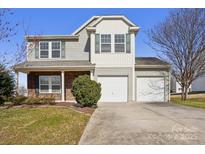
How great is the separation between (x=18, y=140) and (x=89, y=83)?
8.82m

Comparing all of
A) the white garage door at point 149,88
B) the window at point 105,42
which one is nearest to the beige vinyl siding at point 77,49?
the window at point 105,42

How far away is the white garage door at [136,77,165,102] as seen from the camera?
25688mm

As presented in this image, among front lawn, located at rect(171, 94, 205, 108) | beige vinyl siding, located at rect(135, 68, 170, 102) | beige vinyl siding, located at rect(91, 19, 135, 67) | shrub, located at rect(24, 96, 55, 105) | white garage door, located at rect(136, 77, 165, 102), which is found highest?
beige vinyl siding, located at rect(91, 19, 135, 67)

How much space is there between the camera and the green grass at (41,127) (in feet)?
31.4

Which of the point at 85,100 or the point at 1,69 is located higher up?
the point at 1,69

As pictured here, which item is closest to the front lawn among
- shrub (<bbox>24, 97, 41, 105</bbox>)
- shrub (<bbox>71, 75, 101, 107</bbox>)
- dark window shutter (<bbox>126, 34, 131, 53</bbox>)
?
dark window shutter (<bbox>126, 34, 131, 53</bbox>)

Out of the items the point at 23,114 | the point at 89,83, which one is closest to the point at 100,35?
the point at 89,83

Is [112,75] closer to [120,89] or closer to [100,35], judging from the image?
[120,89]

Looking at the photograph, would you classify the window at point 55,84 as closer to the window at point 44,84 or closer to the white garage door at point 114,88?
the window at point 44,84

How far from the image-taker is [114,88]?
2498cm

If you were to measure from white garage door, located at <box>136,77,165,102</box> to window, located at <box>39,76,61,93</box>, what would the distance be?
648 centimetres

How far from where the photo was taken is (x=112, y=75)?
81.6ft

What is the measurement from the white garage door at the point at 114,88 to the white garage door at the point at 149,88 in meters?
1.42

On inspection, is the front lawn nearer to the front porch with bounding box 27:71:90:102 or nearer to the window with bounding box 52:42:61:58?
the front porch with bounding box 27:71:90:102
